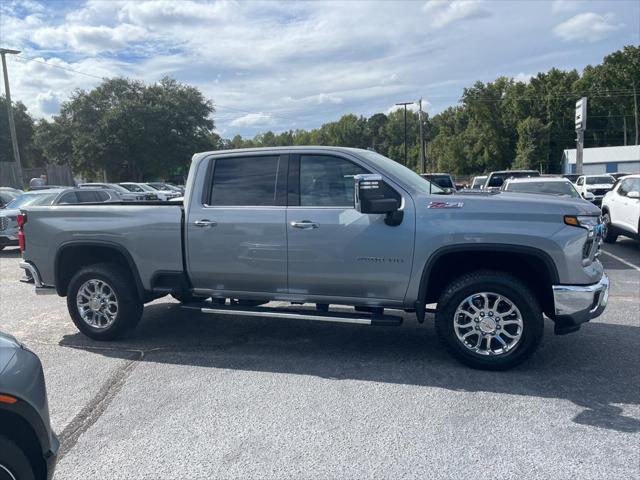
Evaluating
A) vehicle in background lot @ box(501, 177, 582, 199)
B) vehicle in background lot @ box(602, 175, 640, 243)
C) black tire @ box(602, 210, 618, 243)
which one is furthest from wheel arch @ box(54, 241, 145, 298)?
black tire @ box(602, 210, 618, 243)

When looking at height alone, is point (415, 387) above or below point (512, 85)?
below

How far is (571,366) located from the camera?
16.1 ft

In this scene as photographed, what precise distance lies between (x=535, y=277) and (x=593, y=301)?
0.52m

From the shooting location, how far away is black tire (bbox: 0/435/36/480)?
2408 millimetres

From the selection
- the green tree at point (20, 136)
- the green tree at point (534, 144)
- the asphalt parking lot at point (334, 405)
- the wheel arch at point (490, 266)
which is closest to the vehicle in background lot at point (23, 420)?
the asphalt parking lot at point (334, 405)

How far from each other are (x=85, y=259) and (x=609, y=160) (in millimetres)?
61011

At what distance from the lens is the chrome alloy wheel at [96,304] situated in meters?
5.90

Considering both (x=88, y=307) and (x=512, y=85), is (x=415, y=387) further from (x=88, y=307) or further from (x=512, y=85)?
(x=512, y=85)

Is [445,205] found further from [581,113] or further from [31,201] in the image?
[581,113]

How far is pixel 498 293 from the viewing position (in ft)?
15.4

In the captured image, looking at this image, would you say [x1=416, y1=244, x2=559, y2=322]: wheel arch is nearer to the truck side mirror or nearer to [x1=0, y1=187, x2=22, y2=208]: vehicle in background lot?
the truck side mirror

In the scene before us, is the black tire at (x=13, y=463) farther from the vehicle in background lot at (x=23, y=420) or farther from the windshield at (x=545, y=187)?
the windshield at (x=545, y=187)

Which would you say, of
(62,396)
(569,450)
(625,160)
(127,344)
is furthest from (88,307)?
(625,160)

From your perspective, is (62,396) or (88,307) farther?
(88,307)
